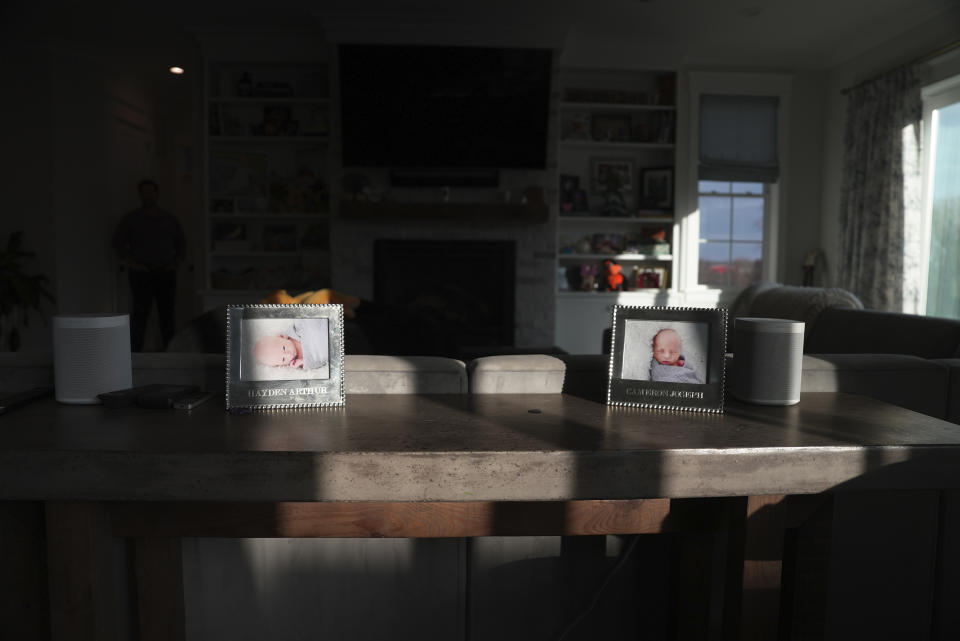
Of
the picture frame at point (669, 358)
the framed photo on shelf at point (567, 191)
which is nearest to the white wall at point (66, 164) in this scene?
the framed photo on shelf at point (567, 191)

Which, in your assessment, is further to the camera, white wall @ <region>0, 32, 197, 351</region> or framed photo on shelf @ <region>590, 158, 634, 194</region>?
framed photo on shelf @ <region>590, 158, 634, 194</region>

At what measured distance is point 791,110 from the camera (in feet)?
19.0

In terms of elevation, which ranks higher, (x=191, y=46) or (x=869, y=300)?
(x=191, y=46)

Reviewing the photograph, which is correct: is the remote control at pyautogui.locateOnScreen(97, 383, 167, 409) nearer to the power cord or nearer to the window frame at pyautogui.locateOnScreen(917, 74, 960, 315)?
the power cord

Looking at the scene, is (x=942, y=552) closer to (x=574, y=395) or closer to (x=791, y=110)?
(x=574, y=395)

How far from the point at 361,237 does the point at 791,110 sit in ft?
12.7

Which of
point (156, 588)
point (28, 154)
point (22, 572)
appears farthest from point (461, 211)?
point (22, 572)

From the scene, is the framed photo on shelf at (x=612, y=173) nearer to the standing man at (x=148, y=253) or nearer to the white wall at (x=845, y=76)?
the white wall at (x=845, y=76)

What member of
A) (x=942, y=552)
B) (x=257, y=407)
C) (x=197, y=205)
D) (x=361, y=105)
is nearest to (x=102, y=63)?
(x=197, y=205)

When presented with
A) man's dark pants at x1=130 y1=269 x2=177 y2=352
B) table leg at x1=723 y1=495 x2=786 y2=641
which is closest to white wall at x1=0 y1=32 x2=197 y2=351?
man's dark pants at x1=130 y1=269 x2=177 y2=352

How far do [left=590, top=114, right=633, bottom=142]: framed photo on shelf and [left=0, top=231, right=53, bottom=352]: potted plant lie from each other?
4588 millimetres

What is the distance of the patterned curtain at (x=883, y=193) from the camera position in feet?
14.8

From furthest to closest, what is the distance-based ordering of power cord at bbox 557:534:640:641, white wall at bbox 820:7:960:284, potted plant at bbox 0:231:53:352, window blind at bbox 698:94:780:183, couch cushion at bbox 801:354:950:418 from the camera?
window blind at bbox 698:94:780:183
potted plant at bbox 0:231:53:352
white wall at bbox 820:7:960:284
couch cushion at bbox 801:354:950:418
power cord at bbox 557:534:640:641

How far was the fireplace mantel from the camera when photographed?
200 inches
